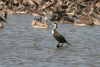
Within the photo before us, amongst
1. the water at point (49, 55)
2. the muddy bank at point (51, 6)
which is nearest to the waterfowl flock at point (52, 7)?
the muddy bank at point (51, 6)

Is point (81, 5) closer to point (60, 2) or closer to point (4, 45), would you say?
point (60, 2)

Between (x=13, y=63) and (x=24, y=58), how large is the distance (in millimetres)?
1109

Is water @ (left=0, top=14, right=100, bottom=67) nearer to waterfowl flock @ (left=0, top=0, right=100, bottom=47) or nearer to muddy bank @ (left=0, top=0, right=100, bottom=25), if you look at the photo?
waterfowl flock @ (left=0, top=0, right=100, bottom=47)

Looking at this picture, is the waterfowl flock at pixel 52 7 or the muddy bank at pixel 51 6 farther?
the muddy bank at pixel 51 6

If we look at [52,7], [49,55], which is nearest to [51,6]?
[52,7]

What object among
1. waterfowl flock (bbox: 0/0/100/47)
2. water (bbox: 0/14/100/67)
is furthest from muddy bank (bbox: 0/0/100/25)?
water (bbox: 0/14/100/67)

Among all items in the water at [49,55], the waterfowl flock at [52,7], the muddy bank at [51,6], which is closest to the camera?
the water at [49,55]

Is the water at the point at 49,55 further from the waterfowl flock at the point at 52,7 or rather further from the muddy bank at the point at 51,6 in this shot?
the muddy bank at the point at 51,6

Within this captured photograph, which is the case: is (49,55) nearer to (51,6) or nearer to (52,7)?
(52,7)

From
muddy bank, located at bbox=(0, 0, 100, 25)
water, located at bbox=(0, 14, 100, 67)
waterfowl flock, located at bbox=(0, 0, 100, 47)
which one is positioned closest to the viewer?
water, located at bbox=(0, 14, 100, 67)

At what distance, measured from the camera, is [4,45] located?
55.7 ft

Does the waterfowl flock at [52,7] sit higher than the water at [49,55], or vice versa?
the water at [49,55]

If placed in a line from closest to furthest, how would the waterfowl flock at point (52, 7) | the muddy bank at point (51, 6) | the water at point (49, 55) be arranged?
the water at point (49, 55) < the waterfowl flock at point (52, 7) < the muddy bank at point (51, 6)

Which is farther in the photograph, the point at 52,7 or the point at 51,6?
the point at 51,6
